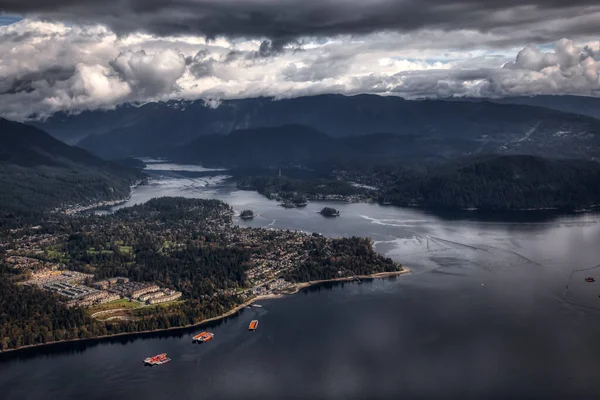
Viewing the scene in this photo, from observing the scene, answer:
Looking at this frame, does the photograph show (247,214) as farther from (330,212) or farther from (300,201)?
(300,201)

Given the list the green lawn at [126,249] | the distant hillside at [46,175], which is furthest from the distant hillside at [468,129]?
the green lawn at [126,249]

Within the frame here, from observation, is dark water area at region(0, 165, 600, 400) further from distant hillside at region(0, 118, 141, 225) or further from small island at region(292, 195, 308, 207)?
distant hillside at region(0, 118, 141, 225)

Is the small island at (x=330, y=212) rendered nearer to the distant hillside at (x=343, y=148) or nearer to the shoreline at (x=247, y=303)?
the shoreline at (x=247, y=303)

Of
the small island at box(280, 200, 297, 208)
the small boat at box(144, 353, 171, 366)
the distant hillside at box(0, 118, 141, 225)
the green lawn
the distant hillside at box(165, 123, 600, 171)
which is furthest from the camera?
the distant hillside at box(165, 123, 600, 171)

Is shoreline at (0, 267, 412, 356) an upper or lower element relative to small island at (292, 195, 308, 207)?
lower

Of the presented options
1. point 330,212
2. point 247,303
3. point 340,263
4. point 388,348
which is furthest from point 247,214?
point 388,348

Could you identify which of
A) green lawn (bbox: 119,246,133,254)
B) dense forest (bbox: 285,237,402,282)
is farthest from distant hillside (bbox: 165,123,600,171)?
green lawn (bbox: 119,246,133,254)
